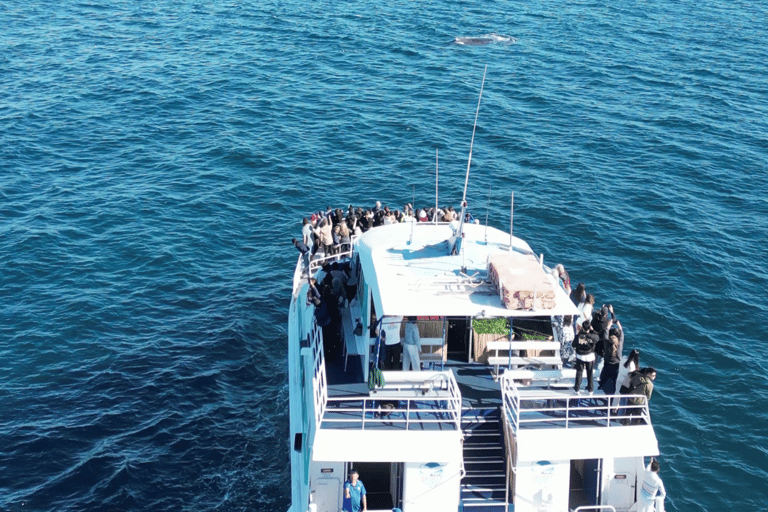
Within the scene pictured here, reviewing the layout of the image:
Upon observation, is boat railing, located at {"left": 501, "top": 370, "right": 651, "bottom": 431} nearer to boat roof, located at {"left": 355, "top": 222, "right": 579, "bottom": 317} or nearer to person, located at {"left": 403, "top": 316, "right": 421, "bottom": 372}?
boat roof, located at {"left": 355, "top": 222, "right": 579, "bottom": 317}

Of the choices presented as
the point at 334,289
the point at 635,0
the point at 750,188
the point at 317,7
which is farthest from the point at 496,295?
the point at 635,0

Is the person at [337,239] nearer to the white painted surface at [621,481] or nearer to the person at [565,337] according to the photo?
the person at [565,337]

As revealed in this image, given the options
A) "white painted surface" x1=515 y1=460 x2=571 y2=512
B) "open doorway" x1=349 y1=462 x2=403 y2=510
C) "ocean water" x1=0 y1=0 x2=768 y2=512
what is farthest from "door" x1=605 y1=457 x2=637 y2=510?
"ocean water" x1=0 y1=0 x2=768 y2=512

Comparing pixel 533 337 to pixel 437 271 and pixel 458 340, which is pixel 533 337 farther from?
pixel 437 271

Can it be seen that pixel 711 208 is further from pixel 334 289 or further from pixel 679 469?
pixel 334 289

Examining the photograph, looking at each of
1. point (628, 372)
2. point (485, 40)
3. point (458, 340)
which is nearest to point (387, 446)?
point (458, 340)

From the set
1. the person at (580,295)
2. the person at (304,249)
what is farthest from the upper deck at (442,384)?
the person at (304,249)

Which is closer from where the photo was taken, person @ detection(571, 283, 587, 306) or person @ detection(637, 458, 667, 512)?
person @ detection(637, 458, 667, 512)
